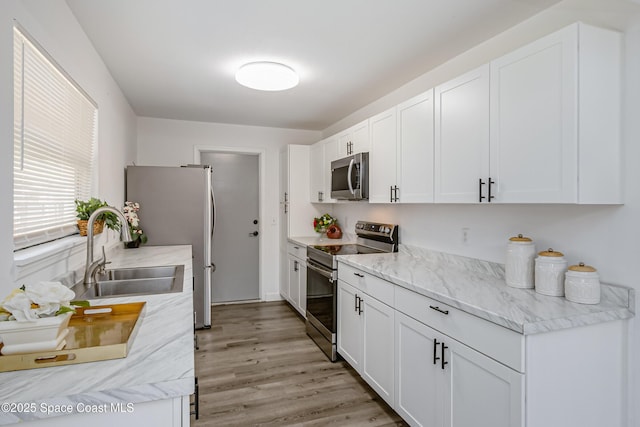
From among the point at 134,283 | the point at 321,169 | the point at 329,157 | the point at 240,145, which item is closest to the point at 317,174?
the point at 321,169

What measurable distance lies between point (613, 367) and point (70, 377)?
6.58 feet

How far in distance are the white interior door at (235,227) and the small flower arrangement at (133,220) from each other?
139 cm

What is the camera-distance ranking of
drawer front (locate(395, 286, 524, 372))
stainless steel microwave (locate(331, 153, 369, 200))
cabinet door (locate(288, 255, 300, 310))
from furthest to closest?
1. cabinet door (locate(288, 255, 300, 310))
2. stainless steel microwave (locate(331, 153, 369, 200))
3. drawer front (locate(395, 286, 524, 372))

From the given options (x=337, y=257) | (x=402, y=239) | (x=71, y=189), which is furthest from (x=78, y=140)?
(x=402, y=239)

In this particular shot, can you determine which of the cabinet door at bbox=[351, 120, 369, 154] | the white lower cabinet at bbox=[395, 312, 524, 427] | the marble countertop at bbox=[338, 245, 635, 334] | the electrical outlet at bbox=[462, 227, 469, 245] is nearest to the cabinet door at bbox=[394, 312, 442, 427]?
the white lower cabinet at bbox=[395, 312, 524, 427]

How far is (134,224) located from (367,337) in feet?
7.11

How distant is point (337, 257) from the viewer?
113 inches

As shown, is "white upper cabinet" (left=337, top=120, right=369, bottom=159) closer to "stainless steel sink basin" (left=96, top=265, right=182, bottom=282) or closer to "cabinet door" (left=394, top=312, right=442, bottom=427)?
"cabinet door" (left=394, top=312, right=442, bottom=427)

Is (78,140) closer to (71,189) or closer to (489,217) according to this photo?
(71,189)

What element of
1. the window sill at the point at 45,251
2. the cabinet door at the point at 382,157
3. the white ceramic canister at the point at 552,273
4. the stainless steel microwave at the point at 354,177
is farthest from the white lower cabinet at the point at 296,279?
the white ceramic canister at the point at 552,273

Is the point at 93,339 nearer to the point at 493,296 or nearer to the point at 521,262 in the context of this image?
the point at 493,296

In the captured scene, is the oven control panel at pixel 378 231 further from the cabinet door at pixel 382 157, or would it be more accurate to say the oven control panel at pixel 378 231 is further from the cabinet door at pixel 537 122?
the cabinet door at pixel 537 122

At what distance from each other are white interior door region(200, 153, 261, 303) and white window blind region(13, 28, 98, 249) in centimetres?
244

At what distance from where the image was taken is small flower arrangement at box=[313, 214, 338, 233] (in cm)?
443
